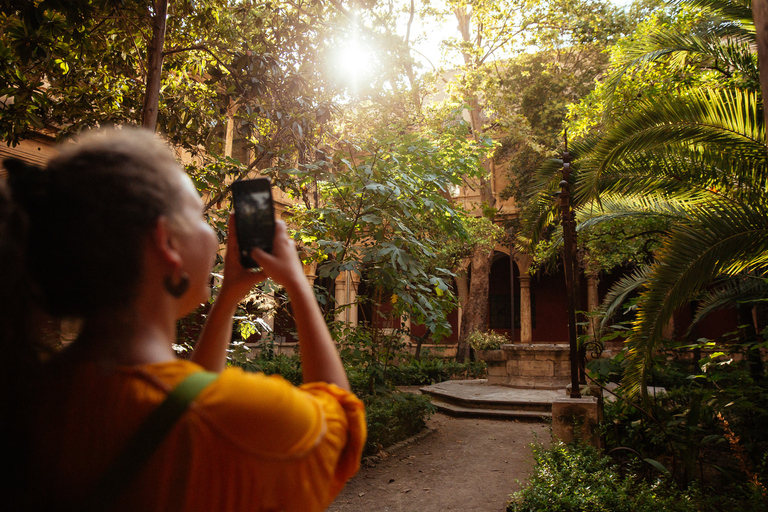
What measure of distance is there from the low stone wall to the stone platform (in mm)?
333

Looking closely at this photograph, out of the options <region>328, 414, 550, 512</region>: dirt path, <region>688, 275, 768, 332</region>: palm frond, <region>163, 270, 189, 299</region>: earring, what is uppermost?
<region>688, 275, 768, 332</region>: palm frond

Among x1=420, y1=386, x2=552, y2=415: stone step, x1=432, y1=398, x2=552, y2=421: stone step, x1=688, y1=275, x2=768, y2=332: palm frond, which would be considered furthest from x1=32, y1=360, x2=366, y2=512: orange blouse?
x1=420, y1=386, x2=552, y2=415: stone step

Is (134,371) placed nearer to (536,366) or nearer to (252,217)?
(252,217)

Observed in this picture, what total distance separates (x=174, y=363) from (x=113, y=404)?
0.08 metres

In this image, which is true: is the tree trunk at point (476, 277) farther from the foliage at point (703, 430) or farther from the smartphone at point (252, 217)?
the smartphone at point (252, 217)

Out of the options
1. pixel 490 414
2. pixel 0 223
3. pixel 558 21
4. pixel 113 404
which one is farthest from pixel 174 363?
pixel 558 21

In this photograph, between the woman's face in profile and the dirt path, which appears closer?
the woman's face in profile

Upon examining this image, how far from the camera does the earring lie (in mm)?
707

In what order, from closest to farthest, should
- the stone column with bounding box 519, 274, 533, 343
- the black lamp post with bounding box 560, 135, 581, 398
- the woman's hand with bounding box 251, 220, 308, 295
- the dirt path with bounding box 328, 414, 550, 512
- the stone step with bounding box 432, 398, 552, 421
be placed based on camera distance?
the woman's hand with bounding box 251, 220, 308, 295 → the dirt path with bounding box 328, 414, 550, 512 → the black lamp post with bounding box 560, 135, 581, 398 → the stone step with bounding box 432, 398, 552, 421 → the stone column with bounding box 519, 274, 533, 343

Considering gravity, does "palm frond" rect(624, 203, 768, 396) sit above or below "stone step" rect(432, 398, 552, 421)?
above

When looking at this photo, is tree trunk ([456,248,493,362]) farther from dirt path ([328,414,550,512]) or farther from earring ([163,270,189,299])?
earring ([163,270,189,299])

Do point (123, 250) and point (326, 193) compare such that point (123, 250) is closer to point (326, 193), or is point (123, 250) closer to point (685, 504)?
point (685, 504)

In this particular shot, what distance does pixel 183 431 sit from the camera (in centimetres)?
61

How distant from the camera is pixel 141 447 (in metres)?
0.60
